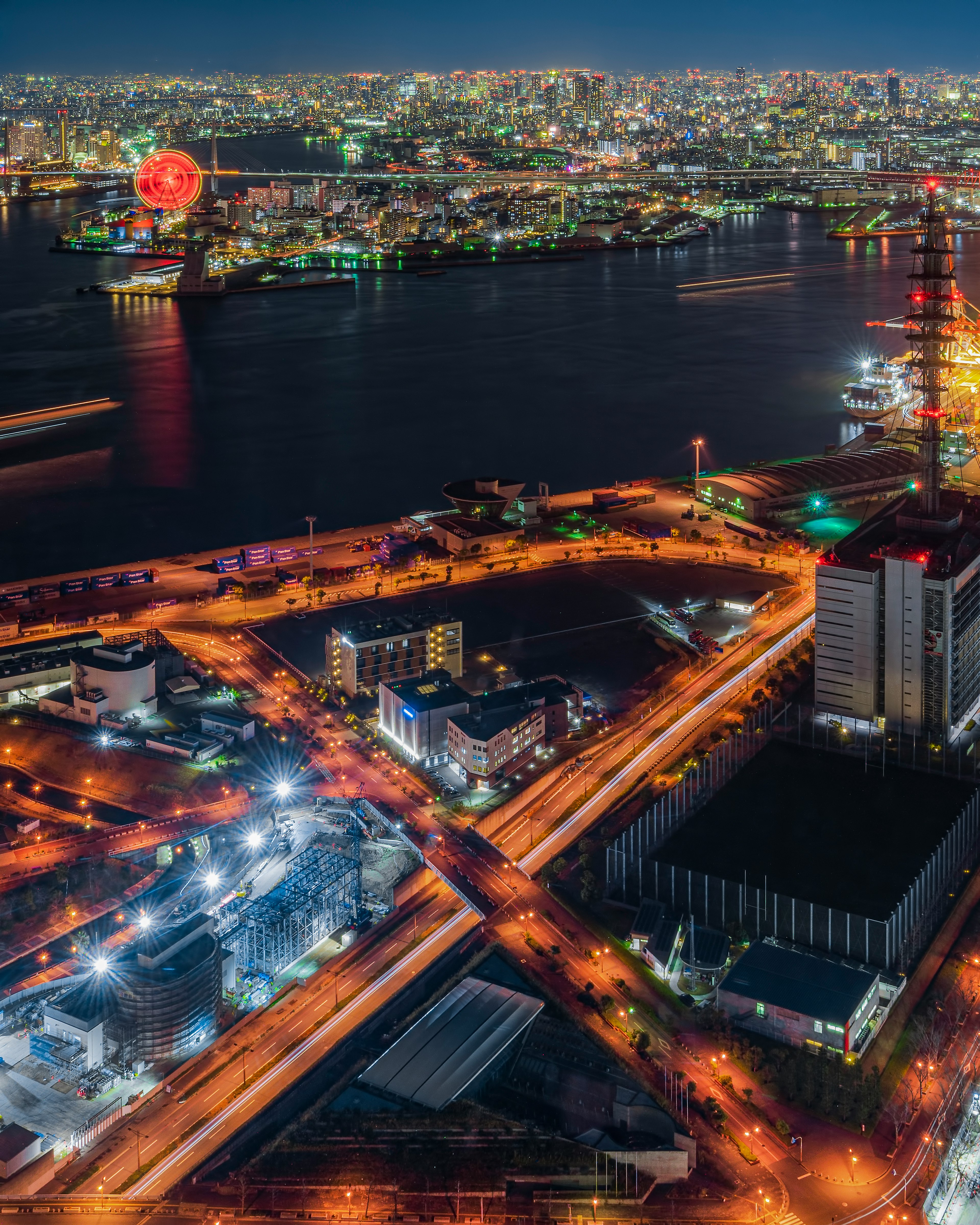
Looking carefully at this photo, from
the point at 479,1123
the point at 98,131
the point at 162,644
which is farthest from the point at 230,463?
the point at 98,131

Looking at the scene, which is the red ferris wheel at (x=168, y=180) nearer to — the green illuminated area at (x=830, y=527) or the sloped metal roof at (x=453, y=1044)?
the green illuminated area at (x=830, y=527)

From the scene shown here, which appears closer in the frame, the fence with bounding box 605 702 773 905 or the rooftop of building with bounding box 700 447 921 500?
the fence with bounding box 605 702 773 905

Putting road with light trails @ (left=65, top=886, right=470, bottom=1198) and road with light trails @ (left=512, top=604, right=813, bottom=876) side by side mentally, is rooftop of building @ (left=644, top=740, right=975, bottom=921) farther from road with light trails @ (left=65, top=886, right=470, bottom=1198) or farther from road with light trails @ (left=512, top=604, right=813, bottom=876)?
road with light trails @ (left=65, top=886, right=470, bottom=1198)

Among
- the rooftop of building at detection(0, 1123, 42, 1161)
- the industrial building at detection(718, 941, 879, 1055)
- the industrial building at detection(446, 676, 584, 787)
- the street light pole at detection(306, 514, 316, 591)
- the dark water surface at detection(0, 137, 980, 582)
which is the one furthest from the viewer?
the dark water surface at detection(0, 137, 980, 582)

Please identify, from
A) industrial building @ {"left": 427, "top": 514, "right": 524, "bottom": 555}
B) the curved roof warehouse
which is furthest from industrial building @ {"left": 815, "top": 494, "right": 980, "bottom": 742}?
the curved roof warehouse

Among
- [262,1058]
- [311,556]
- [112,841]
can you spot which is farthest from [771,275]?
[262,1058]

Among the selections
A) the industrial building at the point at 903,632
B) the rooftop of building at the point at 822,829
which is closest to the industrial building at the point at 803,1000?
the rooftop of building at the point at 822,829
